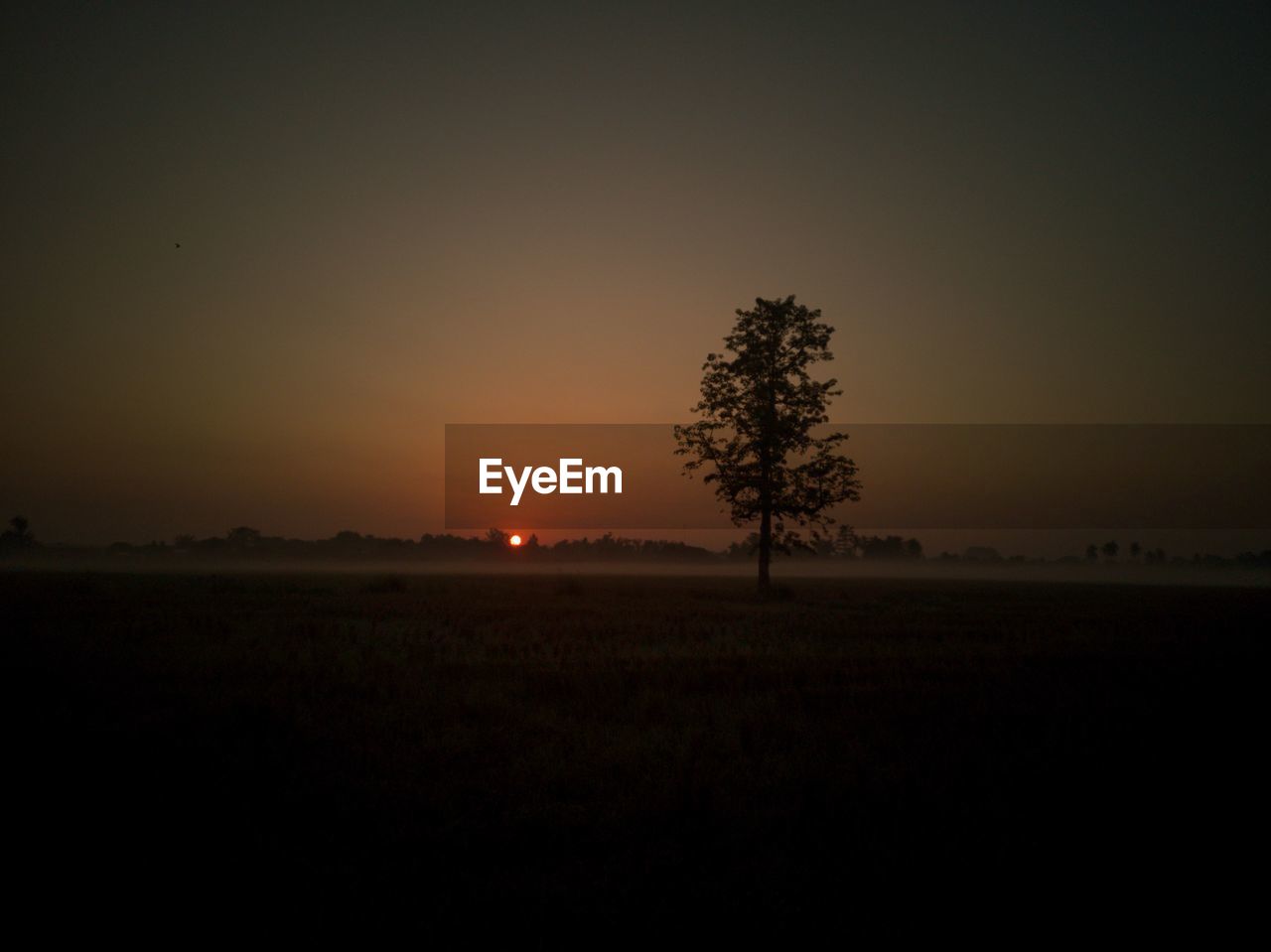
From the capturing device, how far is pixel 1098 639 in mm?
17828

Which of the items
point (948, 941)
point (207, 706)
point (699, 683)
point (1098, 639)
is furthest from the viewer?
point (1098, 639)

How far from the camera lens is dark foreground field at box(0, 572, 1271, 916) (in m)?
4.87

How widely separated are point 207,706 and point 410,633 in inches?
356

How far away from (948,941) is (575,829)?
2.68 m

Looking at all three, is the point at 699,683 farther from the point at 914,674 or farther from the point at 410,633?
the point at 410,633

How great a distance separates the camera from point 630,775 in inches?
270

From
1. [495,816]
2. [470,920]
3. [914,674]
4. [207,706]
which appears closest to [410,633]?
[207,706]

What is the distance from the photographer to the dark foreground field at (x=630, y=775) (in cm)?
487

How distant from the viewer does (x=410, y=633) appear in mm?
18344

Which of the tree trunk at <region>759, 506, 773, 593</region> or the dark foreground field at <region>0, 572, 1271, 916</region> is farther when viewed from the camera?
the tree trunk at <region>759, 506, 773, 593</region>

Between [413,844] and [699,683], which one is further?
[699,683]

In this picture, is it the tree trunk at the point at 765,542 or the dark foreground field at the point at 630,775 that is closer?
the dark foreground field at the point at 630,775

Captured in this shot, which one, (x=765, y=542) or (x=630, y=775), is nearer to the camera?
(x=630, y=775)

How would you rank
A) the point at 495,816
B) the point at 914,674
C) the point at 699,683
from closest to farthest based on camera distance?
the point at 495,816 → the point at 699,683 → the point at 914,674
